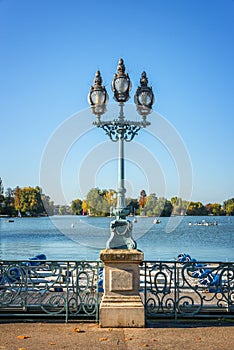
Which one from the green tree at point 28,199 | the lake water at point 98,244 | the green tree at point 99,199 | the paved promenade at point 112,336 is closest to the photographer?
the paved promenade at point 112,336

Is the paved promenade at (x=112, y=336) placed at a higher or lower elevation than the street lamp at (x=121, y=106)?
lower

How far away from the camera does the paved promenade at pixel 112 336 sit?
23.0 ft

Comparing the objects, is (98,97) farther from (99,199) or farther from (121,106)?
(99,199)

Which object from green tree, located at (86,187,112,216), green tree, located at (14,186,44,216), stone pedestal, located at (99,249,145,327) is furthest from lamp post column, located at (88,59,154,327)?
green tree, located at (14,186,44,216)

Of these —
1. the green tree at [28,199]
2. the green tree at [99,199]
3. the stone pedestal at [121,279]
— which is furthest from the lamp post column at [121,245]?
the green tree at [28,199]

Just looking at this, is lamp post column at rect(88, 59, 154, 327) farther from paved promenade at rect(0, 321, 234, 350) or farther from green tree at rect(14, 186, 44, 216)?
green tree at rect(14, 186, 44, 216)

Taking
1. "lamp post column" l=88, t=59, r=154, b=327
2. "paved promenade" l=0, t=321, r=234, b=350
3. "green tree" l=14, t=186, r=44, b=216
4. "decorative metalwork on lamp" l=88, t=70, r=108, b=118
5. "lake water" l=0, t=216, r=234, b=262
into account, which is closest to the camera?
"paved promenade" l=0, t=321, r=234, b=350

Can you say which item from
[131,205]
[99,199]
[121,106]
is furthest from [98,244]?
[121,106]

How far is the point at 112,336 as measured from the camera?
749 cm

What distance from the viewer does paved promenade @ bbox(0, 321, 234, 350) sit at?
702 cm

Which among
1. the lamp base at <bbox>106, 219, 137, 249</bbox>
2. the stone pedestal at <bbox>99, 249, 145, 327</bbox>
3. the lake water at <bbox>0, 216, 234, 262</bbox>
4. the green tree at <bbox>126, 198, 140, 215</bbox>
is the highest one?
the green tree at <bbox>126, 198, 140, 215</bbox>

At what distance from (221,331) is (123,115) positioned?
164 inches

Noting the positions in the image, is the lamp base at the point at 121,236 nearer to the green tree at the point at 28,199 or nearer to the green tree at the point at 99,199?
the green tree at the point at 99,199

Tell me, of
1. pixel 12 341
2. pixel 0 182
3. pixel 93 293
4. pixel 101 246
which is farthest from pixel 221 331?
pixel 0 182
